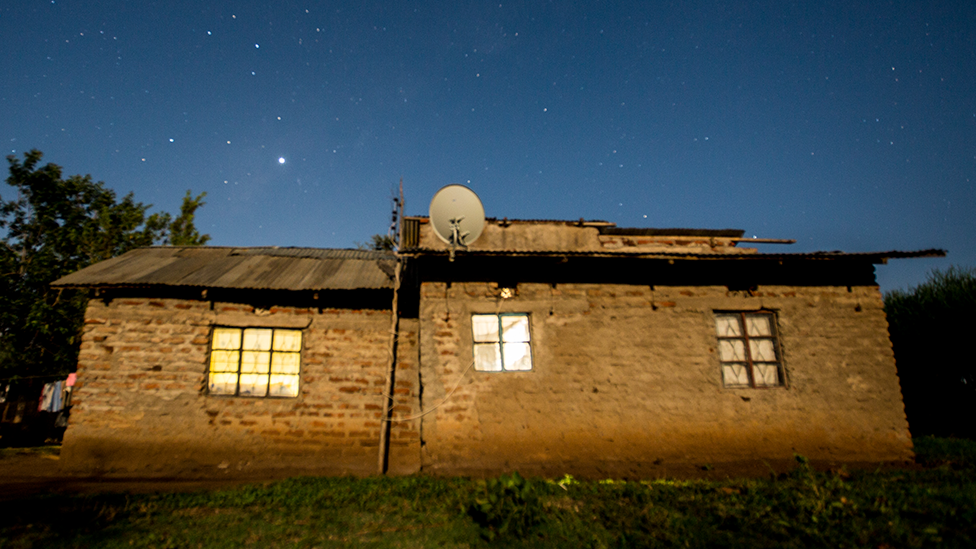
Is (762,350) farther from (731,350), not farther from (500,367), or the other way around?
(500,367)

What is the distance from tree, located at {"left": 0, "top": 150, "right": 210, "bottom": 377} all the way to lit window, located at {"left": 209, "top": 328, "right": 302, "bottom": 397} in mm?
12088

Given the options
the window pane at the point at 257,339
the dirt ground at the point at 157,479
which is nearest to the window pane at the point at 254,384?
the window pane at the point at 257,339

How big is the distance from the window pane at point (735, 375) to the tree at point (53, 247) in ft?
65.9

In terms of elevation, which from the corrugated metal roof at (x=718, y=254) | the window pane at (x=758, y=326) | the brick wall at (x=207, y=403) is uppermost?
the corrugated metal roof at (x=718, y=254)

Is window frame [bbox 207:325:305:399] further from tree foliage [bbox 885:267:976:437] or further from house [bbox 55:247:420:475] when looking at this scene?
tree foliage [bbox 885:267:976:437]

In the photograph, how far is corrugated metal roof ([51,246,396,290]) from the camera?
305 inches

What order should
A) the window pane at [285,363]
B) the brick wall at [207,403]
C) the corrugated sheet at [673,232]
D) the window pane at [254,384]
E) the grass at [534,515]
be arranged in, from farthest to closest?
the corrugated sheet at [673,232], the window pane at [285,363], the window pane at [254,384], the brick wall at [207,403], the grass at [534,515]

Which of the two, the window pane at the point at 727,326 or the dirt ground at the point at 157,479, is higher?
the window pane at the point at 727,326

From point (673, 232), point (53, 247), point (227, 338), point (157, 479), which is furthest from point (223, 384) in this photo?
point (53, 247)

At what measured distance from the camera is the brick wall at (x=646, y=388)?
22.5 ft

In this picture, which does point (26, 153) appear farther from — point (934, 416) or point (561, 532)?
point (934, 416)

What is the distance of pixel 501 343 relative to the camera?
7301mm

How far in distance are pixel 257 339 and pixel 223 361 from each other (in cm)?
67

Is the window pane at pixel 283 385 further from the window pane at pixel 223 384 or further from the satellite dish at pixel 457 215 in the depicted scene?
the satellite dish at pixel 457 215
